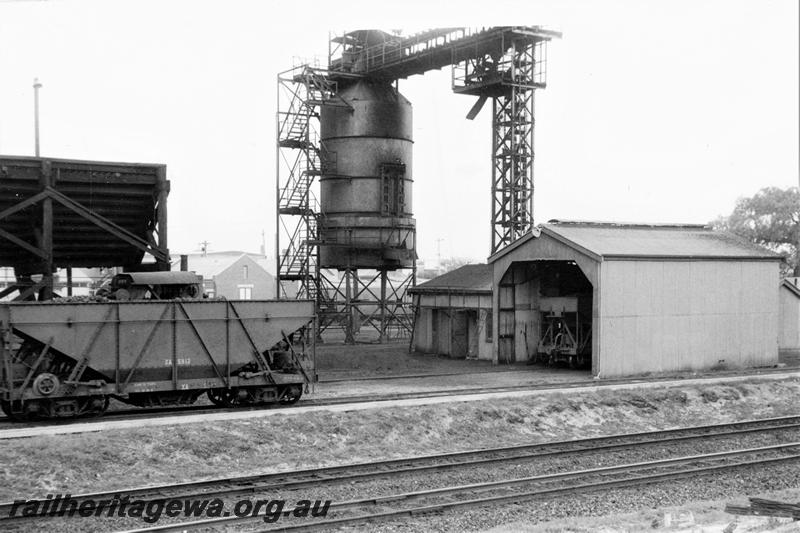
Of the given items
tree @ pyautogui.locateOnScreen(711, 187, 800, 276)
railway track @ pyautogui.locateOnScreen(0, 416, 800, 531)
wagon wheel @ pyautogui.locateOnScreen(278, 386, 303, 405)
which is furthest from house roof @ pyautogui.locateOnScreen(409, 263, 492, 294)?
tree @ pyautogui.locateOnScreen(711, 187, 800, 276)

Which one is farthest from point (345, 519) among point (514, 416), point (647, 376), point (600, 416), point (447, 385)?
point (647, 376)

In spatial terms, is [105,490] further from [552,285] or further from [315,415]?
[552,285]

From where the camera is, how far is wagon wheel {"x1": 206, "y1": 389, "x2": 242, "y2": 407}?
66.7ft

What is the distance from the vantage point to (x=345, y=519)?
12469 mm

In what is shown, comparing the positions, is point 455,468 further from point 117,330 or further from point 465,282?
point 465,282

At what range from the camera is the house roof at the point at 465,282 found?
114ft

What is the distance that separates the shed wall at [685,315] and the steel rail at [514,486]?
34.0 ft

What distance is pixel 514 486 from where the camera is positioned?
14.8 meters

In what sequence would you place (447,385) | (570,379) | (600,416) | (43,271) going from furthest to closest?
(570,379) < (447,385) < (43,271) < (600,416)

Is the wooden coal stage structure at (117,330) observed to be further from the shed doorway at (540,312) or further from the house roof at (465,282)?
the house roof at (465,282)

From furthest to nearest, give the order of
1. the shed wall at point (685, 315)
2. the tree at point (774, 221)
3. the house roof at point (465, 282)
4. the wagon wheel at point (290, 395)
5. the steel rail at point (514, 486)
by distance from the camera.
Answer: the tree at point (774, 221) < the house roof at point (465, 282) < the shed wall at point (685, 315) < the wagon wheel at point (290, 395) < the steel rail at point (514, 486)

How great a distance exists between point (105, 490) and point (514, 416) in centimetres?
1018

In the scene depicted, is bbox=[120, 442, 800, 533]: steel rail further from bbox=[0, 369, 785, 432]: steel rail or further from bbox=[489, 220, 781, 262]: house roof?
bbox=[489, 220, 781, 262]: house roof

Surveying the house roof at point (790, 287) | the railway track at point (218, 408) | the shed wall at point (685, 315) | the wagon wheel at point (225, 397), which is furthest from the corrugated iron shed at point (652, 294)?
the wagon wheel at point (225, 397)
